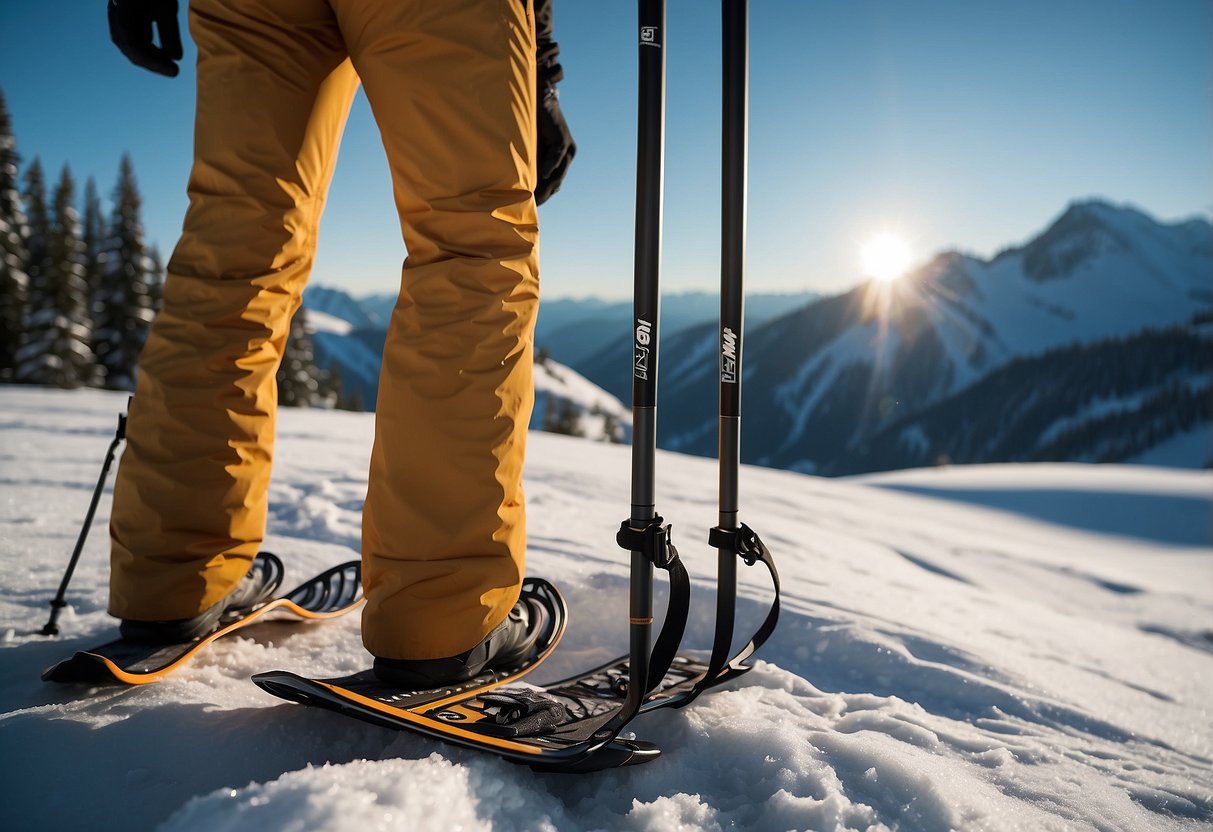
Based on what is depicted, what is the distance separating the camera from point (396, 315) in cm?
109

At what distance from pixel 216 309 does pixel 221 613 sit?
0.60 meters

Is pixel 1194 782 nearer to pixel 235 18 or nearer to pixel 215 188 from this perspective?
pixel 215 188

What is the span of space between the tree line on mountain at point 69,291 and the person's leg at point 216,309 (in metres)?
20.5

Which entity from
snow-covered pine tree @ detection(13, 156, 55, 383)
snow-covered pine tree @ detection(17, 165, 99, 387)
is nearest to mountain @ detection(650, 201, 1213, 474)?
snow-covered pine tree @ detection(13, 156, 55, 383)

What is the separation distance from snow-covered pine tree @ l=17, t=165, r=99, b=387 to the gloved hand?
23.6m

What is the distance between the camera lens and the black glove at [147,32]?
135 cm

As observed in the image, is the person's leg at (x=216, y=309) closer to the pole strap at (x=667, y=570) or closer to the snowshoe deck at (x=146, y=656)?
the snowshoe deck at (x=146, y=656)

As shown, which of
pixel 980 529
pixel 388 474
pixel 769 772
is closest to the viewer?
pixel 769 772

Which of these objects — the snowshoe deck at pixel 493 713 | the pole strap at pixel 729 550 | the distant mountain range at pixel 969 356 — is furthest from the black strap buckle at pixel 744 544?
the distant mountain range at pixel 969 356

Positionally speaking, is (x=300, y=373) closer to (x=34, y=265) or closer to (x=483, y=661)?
(x=34, y=265)

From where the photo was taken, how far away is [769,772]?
36.6 inches

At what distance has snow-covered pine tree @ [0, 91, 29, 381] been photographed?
19.1 metres

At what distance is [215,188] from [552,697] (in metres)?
1.09

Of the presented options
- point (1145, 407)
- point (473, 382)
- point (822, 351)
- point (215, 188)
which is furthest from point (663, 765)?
point (822, 351)
